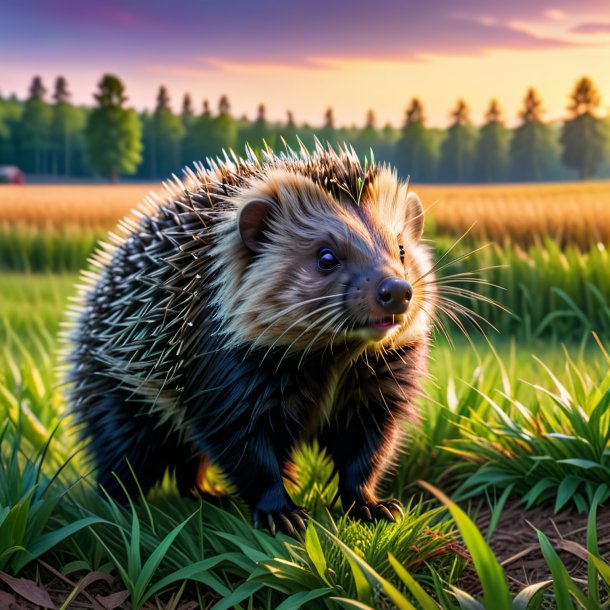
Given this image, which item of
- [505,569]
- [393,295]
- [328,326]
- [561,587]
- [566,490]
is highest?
[393,295]

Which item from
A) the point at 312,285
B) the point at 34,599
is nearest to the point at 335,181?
the point at 312,285

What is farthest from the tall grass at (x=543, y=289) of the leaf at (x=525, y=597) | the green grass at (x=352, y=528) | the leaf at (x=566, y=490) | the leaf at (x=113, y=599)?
the leaf at (x=113, y=599)

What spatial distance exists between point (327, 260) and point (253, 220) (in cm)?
38

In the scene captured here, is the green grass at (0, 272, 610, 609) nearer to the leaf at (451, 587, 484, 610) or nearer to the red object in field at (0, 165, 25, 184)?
the leaf at (451, 587, 484, 610)

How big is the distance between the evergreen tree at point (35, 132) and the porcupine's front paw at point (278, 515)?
47.9 metres

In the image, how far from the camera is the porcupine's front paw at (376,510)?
3.65m

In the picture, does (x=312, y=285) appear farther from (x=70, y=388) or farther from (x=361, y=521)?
(x=70, y=388)

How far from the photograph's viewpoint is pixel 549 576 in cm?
333

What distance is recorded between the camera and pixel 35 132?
47719 millimetres

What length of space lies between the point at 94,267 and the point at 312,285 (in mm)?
1822

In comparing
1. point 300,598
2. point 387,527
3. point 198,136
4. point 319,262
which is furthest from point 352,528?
point 198,136

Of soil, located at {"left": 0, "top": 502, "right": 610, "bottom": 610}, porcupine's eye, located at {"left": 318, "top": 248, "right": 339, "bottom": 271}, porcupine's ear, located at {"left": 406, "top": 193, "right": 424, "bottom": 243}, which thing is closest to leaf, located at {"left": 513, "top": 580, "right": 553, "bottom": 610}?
soil, located at {"left": 0, "top": 502, "right": 610, "bottom": 610}

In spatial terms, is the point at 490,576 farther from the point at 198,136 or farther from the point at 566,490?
the point at 198,136

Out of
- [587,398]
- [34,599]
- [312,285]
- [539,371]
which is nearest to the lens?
[34,599]
